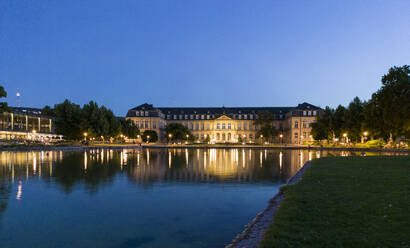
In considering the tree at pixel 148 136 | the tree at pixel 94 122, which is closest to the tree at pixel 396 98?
the tree at pixel 94 122

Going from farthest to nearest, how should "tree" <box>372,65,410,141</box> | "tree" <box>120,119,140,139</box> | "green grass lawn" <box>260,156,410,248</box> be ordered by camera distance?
Result: "tree" <box>120,119,140,139</box> → "tree" <box>372,65,410,141</box> → "green grass lawn" <box>260,156,410,248</box>

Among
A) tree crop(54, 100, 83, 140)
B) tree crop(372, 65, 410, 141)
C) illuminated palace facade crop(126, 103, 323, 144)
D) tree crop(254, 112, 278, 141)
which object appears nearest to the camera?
tree crop(372, 65, 410, 141)

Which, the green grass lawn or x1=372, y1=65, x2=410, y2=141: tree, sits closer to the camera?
the green grass lawn

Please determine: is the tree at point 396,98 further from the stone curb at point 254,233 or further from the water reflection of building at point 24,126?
the water reflection of building at point 24,126

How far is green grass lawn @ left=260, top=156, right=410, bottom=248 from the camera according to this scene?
601cm

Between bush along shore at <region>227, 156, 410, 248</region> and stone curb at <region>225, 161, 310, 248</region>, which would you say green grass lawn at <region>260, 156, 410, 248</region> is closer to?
bush along shore at <region>227, 156, 410, 248</region>

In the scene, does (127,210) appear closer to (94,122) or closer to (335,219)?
(335,219)

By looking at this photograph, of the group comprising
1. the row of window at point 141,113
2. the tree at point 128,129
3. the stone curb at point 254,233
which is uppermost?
the row of window at point 141,113

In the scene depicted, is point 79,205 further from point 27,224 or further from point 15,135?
point 15,135

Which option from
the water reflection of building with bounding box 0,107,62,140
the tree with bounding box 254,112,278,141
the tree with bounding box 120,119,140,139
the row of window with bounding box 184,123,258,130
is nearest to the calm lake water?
the water reflection of building with bounding box 0,107,62,140

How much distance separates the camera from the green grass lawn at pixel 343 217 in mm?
6008

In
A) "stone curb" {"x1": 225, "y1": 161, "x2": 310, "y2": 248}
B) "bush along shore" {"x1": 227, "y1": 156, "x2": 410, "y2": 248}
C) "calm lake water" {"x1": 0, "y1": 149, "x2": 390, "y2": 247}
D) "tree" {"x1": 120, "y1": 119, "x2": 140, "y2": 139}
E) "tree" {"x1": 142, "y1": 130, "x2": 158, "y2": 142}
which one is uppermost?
"tree" {"x1": 120, "y1": 119, "x2": 140, "y2": 139}

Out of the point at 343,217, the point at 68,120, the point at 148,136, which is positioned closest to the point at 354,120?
the point at 68,120

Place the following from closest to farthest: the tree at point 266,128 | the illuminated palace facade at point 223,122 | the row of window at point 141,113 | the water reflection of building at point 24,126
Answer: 1. the water reflection of building at point 24,126
2. the tree at point 266,128
3. the row of window at point 141,113
4. the illuminated palace facade at point 223,122
